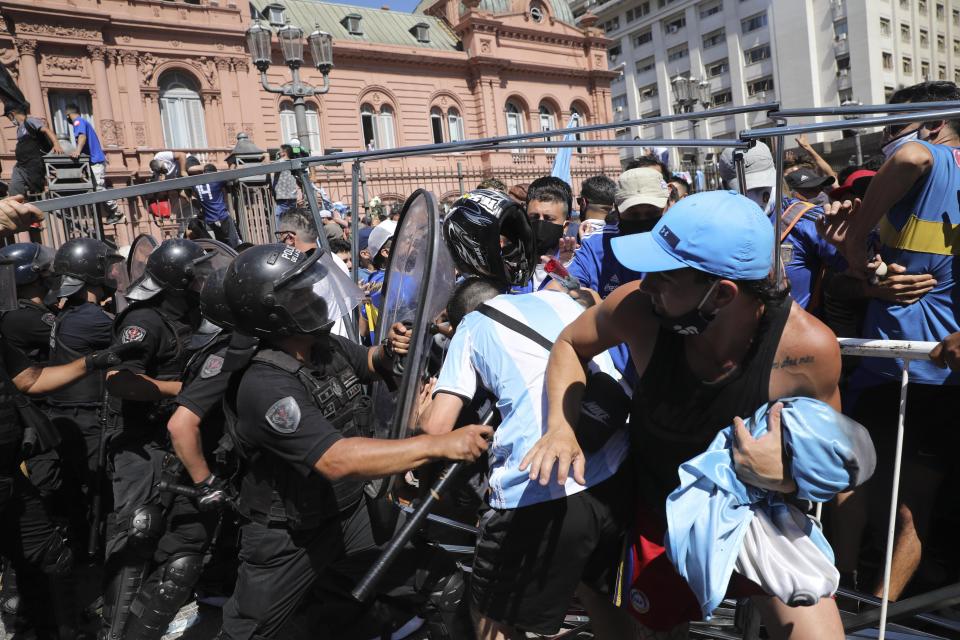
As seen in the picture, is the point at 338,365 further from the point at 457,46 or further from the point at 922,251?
the point at 457,46

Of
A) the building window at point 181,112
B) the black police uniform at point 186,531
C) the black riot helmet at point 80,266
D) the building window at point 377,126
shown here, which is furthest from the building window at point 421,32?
the black police uniform at point 186,531

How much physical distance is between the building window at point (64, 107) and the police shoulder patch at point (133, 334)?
882 inches

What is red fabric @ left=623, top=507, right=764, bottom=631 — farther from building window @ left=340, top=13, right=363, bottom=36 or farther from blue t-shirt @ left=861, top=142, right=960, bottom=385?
building window @ left=340, top=13, right=363, bottom=36

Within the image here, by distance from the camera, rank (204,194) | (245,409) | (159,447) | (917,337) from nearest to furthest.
Result: (245,409), (917,337), (159,447), (204,194)

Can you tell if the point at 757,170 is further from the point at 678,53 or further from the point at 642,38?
the point at 642,38

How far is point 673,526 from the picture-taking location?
1.62m

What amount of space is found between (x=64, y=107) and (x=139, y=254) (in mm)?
20825

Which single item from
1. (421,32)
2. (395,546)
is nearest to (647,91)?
(421,32)

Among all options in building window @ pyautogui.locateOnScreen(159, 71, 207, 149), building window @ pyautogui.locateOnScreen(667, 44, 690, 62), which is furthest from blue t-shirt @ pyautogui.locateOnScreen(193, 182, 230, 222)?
building window @ pyautogui.locateOnScreen(667, 44, 690, 62)

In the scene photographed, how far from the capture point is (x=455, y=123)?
3106cm

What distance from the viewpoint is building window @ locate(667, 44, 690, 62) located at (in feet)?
177

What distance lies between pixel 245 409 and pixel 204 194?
6.16 meters

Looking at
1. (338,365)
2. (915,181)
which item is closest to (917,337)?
(915,181)

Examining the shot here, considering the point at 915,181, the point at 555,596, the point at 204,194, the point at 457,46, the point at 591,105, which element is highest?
the point at 457,46
